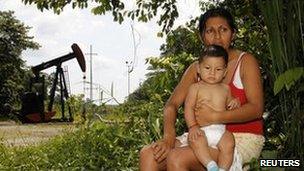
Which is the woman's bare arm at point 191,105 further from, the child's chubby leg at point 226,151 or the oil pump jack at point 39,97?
the oil pump jack at point 39,97

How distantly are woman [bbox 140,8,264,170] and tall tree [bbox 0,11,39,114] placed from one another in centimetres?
4905

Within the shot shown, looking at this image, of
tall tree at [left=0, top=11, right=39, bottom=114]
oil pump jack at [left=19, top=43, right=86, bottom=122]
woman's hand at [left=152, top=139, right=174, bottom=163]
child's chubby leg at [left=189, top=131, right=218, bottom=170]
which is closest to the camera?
child's chubby leg at [left=189, top=131, right=218, bottom=170]

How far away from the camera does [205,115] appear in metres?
2.95

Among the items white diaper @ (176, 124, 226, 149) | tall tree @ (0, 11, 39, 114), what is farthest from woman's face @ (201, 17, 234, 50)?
tall tree @ (0, 11, 39, 114)

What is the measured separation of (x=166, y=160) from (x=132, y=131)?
207cm

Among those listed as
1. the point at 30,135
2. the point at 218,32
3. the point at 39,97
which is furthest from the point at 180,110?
the point at 39,97

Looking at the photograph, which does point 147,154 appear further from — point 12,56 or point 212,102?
Answer: point 12,56

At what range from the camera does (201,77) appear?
3.08 metres

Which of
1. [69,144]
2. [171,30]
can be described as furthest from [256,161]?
[171,30]

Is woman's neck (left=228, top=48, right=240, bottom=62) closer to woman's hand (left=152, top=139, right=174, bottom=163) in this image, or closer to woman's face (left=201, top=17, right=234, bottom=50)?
woman's face (left=201, top=17, right=234, bottom=50)

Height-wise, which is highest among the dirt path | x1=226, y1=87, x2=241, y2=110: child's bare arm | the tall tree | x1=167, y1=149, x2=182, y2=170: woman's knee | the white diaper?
the tall tree

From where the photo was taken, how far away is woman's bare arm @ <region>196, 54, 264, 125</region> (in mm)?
2910

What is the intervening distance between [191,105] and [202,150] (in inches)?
13.0

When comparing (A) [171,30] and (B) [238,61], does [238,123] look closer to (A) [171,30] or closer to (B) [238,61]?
(B) [238,61]
